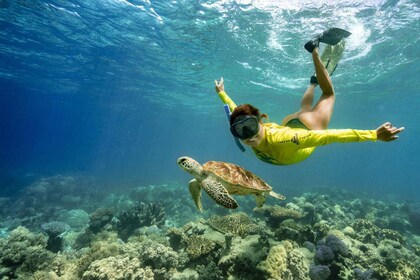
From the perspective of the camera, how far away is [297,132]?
3.81m

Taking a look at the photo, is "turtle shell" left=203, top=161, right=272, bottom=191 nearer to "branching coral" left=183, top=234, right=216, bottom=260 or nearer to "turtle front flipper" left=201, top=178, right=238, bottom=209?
"turtle front flipper" left=201, top=178, right=238, bottom=209

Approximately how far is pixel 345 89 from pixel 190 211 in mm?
24496

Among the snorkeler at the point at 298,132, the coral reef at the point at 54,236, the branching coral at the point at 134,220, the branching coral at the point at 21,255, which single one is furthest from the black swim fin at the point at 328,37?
the coral reef at the point at 54,236

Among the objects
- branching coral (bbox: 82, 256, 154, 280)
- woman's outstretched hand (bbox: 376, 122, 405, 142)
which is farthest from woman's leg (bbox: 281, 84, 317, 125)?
branching coral (bbox: 82, 256, 154, 280)

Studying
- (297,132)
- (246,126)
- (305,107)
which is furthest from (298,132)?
(305,107)

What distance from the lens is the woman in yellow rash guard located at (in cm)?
346

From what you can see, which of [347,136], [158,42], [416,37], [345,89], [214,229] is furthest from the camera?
[345,89]

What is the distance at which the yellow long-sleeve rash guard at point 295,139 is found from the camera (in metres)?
3.48

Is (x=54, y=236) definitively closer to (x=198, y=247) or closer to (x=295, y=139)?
(x=198, y=247)

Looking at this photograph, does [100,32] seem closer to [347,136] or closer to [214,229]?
[214,229]

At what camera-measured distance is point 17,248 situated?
605 centimetres

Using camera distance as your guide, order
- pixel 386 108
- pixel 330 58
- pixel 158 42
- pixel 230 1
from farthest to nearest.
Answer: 1. pixel 386 108
2. pixel 158 42
3. pixel 230 1
4. pixel 330 58

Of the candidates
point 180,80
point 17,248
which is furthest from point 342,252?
point 180,80

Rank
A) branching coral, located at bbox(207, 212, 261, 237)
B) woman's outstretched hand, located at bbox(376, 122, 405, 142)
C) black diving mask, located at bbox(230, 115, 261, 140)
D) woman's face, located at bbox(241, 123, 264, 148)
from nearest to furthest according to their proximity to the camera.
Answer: woman's outstretched hand, located at bbox(376, 122, 405, 142) < black diving mask, located at bbox(230, 115, 261, 140) < woman's face, located at bbox(241, 123, 264, 148) < branching coral, located at bbox(207, 212, 261, 237)
